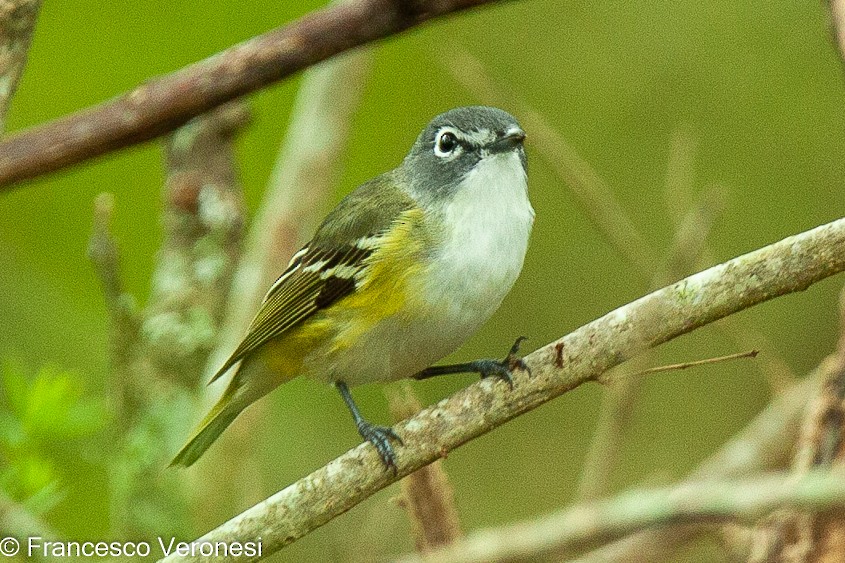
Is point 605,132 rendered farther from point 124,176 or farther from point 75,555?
point 75,555

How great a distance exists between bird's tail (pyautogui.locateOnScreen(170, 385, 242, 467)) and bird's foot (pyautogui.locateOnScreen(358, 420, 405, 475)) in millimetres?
777

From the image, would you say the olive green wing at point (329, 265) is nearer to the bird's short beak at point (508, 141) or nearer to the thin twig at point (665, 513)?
the bird's short beak at point (508, 141)

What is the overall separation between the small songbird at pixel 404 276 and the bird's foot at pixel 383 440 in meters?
0.02

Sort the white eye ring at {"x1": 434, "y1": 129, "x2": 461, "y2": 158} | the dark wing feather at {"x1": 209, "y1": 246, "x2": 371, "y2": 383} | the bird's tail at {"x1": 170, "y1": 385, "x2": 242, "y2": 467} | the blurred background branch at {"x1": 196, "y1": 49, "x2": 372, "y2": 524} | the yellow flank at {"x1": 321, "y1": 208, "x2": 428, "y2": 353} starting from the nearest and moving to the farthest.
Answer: the yellow flank at {"x1": 321, "y1": 208, "x2": 428, "y2": 353} → the dark wing feather at {"x1": 209, "y1": 246, "x2": 371, "y2": 383} → the white eye ring at {"x1": 434, "y1": 129, "x2": 461, "y2": 158} → the bird's tail at {"x1": 170, "y1": 385, "x2": 242, "y2": 467} → the blurred background branch at {"x1": 196, "y1": 49, "x2": 372, "y2": 524}

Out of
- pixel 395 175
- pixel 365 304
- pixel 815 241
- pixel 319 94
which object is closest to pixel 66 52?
pixel 319 94

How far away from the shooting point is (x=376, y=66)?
23.3 feet

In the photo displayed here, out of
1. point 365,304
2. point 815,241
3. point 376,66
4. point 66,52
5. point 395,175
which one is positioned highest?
point 66,52

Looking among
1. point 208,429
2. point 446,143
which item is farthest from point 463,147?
point 208,429

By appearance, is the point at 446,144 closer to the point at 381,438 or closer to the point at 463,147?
the point at 463,147

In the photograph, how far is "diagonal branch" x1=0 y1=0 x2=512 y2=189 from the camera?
2.95 m

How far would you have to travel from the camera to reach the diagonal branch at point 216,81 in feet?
9.68

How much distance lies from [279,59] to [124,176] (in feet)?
13.4

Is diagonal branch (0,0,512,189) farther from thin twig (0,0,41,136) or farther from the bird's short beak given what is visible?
the bird's short beak

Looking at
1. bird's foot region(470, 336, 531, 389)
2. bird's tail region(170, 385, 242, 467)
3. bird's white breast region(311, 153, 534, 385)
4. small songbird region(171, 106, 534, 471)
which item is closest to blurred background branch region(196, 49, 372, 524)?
bird's tail region(170, 385, 242, 467)
